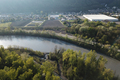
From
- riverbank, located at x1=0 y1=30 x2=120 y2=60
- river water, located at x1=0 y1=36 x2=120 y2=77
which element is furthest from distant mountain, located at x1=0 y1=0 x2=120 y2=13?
river water, located at x1=0 y1=36 x2=120 y2=77

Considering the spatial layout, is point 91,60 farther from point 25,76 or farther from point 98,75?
point 25,76

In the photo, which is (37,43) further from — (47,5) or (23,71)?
(47,5)

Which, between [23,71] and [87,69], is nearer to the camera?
[23,71]

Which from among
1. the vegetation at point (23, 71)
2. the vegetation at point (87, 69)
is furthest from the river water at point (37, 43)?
the vegetation at point (23, 71)

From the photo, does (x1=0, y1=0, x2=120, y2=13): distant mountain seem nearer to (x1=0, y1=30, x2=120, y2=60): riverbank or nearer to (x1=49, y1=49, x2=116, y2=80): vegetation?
(x1=0, y1=30, x2=120, y2=60): riverbank

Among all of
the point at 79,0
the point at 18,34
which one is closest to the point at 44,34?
the point at 18,34

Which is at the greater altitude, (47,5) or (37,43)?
(47,5)

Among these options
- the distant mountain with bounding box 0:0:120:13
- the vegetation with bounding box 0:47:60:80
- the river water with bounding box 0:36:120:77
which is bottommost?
the river water with bounding box 0:36:120:77

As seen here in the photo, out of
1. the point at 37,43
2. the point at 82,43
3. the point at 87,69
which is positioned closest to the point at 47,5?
the point at 37,43
